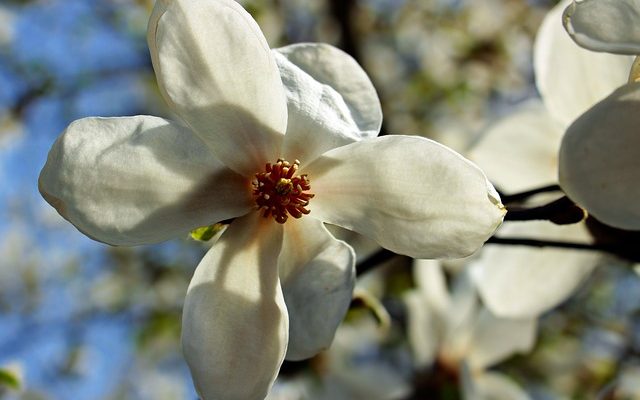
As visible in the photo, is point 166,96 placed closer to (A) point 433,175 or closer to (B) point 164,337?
(A) point 433,175

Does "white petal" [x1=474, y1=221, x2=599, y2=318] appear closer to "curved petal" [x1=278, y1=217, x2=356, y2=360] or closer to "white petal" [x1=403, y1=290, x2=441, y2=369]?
"curved petal" [x1=278, y1=217, x2=356, y2=360]

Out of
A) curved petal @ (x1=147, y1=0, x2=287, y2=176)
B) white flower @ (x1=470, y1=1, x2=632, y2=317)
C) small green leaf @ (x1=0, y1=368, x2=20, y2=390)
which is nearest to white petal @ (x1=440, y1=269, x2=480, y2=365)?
white flower @ (x1=470, y1=1, x2=632, y2=317)

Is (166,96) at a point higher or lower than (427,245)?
higher

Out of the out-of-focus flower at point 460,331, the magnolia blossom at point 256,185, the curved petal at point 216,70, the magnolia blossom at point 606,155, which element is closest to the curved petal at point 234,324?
the magnolia blossom at point 256,185

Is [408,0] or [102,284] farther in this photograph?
[102,284]

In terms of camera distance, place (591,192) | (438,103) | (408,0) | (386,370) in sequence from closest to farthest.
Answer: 1. (591,192)
2. (386,370)
3. (438,103)
4. (408,0)

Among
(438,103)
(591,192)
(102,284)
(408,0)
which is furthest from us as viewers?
(102,284)

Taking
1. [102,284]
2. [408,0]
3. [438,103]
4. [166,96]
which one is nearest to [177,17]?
[166,96]
